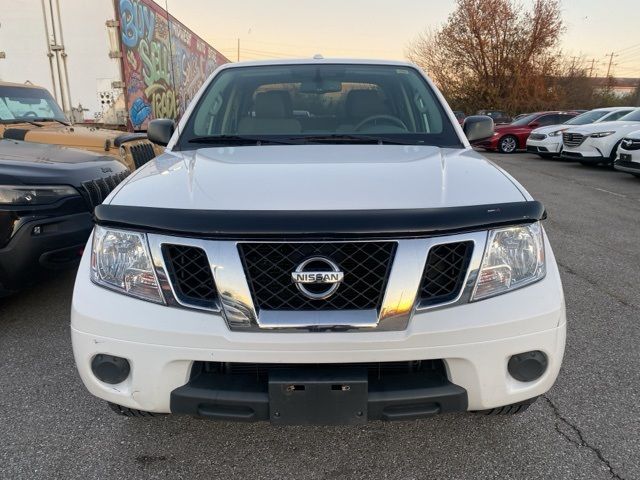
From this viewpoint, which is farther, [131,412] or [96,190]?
[96,190]

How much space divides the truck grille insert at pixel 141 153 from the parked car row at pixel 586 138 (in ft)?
16.1

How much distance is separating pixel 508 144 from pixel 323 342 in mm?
18630

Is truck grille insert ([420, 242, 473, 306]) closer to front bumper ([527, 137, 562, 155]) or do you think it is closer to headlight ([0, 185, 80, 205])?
headlight ([0, 185, 80, 205])

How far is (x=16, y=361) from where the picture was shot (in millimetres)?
2914

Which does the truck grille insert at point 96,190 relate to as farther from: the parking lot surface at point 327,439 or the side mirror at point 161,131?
the parking lot surface at point 327,439

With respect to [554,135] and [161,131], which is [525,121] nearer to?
[554,135]

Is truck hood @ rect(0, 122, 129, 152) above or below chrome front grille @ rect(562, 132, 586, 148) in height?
above

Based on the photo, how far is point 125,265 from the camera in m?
1.77

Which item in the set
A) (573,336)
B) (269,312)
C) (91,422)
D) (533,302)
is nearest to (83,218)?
(91,422)

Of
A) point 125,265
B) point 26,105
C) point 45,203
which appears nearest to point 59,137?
point 26,105

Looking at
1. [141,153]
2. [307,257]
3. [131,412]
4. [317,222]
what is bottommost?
[131,412]

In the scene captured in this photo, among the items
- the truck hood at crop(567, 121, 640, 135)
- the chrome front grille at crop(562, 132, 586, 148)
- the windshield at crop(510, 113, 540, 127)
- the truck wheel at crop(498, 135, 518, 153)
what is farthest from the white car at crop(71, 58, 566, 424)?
the windshield at crop(510, 113, 540, 127)

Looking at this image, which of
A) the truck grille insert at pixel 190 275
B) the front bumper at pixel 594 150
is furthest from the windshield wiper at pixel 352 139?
the front bumper at pixel 594 150

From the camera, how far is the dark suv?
305 centimetres
